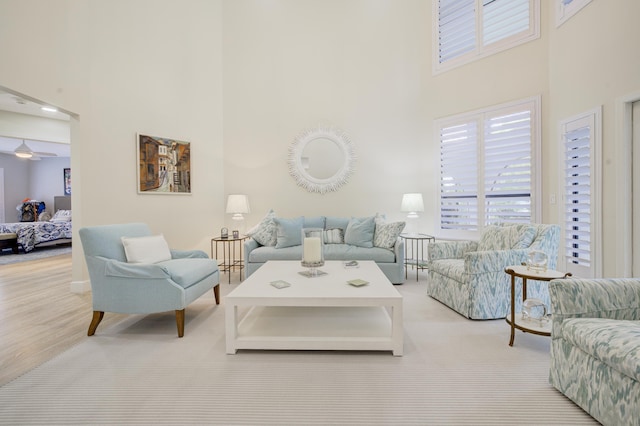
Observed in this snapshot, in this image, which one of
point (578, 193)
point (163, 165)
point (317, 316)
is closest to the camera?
point (317, 316)

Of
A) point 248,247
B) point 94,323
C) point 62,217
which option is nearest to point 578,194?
point 248,247

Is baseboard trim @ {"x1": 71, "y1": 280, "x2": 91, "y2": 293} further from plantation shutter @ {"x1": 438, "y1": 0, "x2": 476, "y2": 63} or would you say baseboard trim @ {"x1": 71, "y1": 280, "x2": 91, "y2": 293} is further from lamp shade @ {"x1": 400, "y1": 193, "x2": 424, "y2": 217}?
plantation shutter @ {"x1": 438, "y1": 0, "x2": 476, "y2": 63}

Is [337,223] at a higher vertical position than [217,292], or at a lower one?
higher

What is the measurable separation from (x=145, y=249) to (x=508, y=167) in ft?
14.9

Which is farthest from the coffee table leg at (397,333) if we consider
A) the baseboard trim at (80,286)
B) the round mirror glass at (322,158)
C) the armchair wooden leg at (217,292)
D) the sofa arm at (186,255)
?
the baseboard trim at (80,286)

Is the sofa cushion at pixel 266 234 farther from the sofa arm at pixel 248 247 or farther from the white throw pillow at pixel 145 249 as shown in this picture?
the white throw pillow at pixel 145 249

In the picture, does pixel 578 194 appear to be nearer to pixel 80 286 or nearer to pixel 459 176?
pixel 459 176

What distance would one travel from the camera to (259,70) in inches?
204

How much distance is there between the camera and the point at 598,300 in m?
1.64

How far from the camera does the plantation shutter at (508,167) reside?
4.04m

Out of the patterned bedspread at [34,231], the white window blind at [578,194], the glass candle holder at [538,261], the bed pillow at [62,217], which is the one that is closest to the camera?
the glass candle holder at [538,261]

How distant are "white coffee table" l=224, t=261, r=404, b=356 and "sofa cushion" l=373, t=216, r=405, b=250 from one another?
1393 millimetres

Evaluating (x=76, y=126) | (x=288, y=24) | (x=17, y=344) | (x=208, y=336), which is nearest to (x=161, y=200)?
(x=76, y=126)

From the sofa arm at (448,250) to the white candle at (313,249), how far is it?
4.76ft
